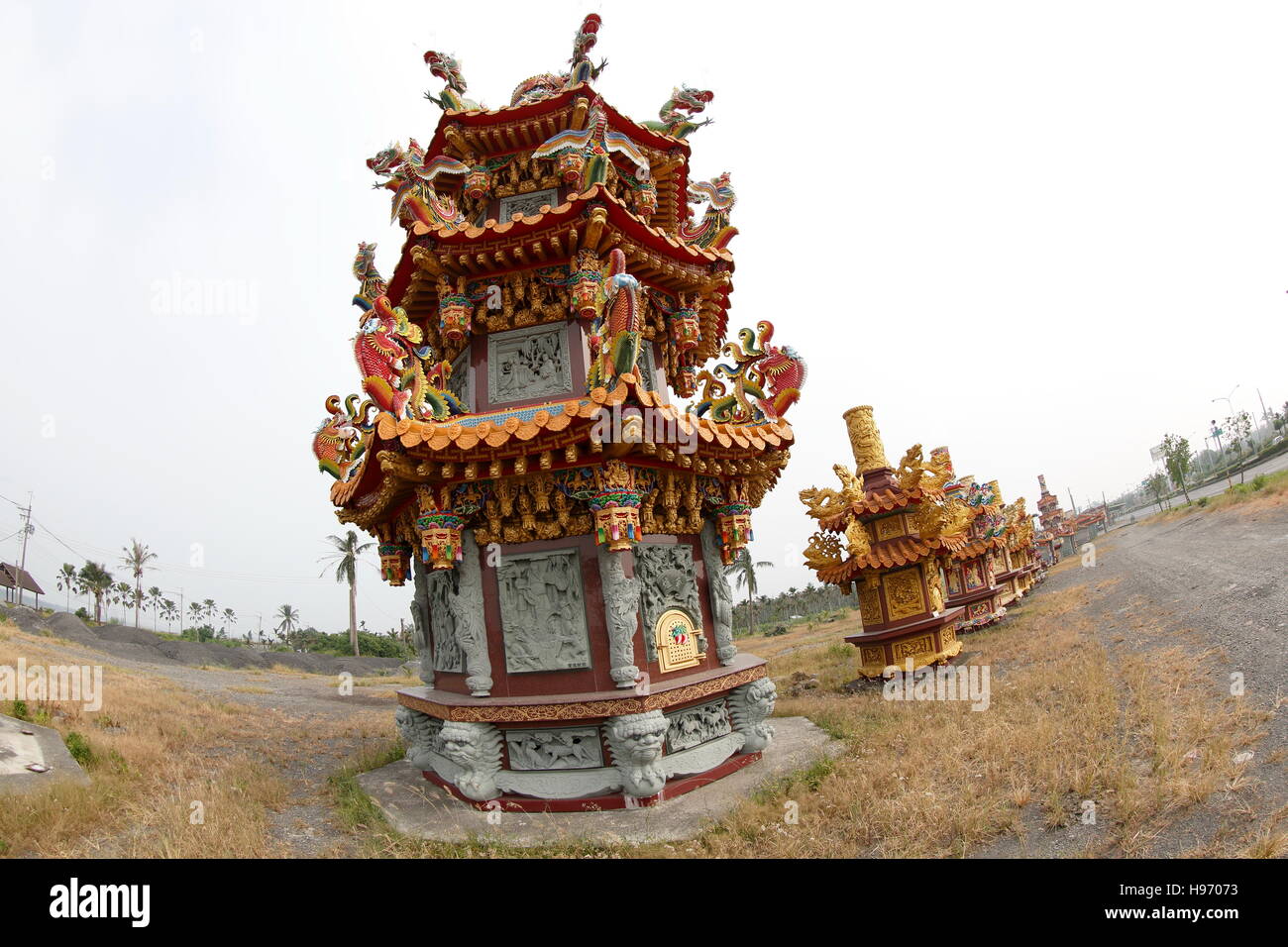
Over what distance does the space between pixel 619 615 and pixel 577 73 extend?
8.86 meters

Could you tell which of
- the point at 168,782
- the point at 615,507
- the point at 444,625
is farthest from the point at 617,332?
the point at 168,782

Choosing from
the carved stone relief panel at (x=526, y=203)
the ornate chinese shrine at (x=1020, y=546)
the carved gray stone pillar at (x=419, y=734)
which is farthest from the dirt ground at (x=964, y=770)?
the ornate chinese shrine at (x=1020, y=546)

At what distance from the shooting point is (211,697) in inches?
776

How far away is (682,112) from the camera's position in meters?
10.9

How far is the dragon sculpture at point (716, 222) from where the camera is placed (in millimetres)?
10180

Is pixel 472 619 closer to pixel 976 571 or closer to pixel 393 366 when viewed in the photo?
pixel 393 366

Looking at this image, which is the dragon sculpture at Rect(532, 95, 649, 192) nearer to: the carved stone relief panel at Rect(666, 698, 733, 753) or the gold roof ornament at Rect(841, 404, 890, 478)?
the carved stone relief panel at Rect(666, 698, 733, 753)

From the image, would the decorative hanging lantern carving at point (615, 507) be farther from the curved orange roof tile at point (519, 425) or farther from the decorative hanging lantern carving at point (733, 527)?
the decorative hanging lantern carving at point (733, 527)

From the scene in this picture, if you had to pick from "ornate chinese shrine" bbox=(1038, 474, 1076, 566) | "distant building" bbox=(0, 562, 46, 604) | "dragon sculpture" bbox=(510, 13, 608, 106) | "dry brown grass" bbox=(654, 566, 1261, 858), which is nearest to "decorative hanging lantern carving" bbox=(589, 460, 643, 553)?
"dry brown grass" bbox=(654, 566, 1261, 858)

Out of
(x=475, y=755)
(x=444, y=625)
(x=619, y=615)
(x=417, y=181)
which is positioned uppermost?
(x=417, y=181)
